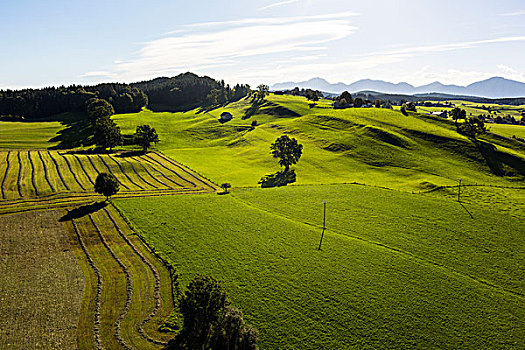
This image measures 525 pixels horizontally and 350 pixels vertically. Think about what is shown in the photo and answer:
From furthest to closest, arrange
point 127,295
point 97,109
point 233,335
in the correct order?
point 97,109 → point 127,295 → point 233,335

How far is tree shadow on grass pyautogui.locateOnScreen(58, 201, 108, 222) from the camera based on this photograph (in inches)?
2669

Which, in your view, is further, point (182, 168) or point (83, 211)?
point (182, 168)

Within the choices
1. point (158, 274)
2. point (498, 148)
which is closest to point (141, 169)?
point (158, 274)

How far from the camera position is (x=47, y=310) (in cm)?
3941

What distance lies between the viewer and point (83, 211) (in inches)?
2810

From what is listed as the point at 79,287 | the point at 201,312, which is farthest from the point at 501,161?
the point at 79,287

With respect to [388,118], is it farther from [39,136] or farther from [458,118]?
[39,136]

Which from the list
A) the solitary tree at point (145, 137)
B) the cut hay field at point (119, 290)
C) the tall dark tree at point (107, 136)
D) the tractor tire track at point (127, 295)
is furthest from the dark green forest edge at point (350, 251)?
the tall dark tree at point (107, 136)

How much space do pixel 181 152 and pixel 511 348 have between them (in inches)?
5096

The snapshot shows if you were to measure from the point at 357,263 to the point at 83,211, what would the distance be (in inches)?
2353

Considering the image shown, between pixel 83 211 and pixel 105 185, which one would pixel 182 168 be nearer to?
pixel 105 185

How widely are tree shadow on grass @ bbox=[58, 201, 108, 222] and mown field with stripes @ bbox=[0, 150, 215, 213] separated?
530 cm

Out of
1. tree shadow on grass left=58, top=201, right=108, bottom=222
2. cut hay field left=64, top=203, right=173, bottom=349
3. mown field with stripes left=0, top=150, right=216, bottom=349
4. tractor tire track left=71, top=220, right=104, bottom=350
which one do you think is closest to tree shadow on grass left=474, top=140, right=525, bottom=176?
mown field with stripes left=0, top=150, right=216, bottom=349

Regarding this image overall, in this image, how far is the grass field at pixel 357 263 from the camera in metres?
37.3
